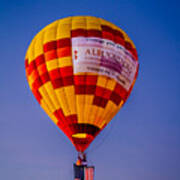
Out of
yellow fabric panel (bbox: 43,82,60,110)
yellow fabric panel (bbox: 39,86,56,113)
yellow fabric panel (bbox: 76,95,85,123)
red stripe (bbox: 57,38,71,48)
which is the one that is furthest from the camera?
yellow fabric panel (bbox: 39,86,56,113)

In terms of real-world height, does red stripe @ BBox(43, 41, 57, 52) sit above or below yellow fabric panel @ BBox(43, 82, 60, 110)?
above

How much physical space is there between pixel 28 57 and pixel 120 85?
169 inches

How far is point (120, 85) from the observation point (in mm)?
20844

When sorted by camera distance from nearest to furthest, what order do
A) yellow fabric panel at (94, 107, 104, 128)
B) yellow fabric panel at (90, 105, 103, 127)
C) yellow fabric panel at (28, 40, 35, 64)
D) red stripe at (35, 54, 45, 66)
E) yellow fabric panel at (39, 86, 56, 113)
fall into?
yellow fabric panel at (90, 105, 103, 127) → yellow fabric panel at (94, 107, 104, 128) → yellow fabric panel at (39, 86, 56, 113) → red stripe at (35, 54, 45, 66) → yellow fabric panel at (28, 40, 35, 64)

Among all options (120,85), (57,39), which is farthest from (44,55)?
(120,85)

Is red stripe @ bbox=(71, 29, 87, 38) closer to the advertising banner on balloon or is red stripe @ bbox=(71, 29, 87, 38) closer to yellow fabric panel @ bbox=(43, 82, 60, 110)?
the advertising banner on balloon

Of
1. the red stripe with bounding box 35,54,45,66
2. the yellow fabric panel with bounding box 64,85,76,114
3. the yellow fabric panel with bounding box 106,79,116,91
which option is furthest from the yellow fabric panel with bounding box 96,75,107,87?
the red stripe with bounding box 35,54,45,66

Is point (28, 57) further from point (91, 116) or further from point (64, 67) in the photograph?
point (91, 116)

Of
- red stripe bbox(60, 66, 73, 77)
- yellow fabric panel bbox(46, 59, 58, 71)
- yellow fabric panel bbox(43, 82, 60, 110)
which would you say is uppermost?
yellow fabric panel bbox(46, 59, 58, 71)

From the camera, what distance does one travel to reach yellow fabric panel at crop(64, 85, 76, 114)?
65.8 ft

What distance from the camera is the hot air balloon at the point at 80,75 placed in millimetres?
20141

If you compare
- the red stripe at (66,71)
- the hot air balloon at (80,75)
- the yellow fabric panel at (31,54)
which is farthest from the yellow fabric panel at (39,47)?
the red stripe at (66,71)

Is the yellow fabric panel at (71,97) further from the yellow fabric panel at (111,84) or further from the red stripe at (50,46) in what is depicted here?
the red stripe at (50,46)

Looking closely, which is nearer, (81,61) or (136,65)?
(81,61)
